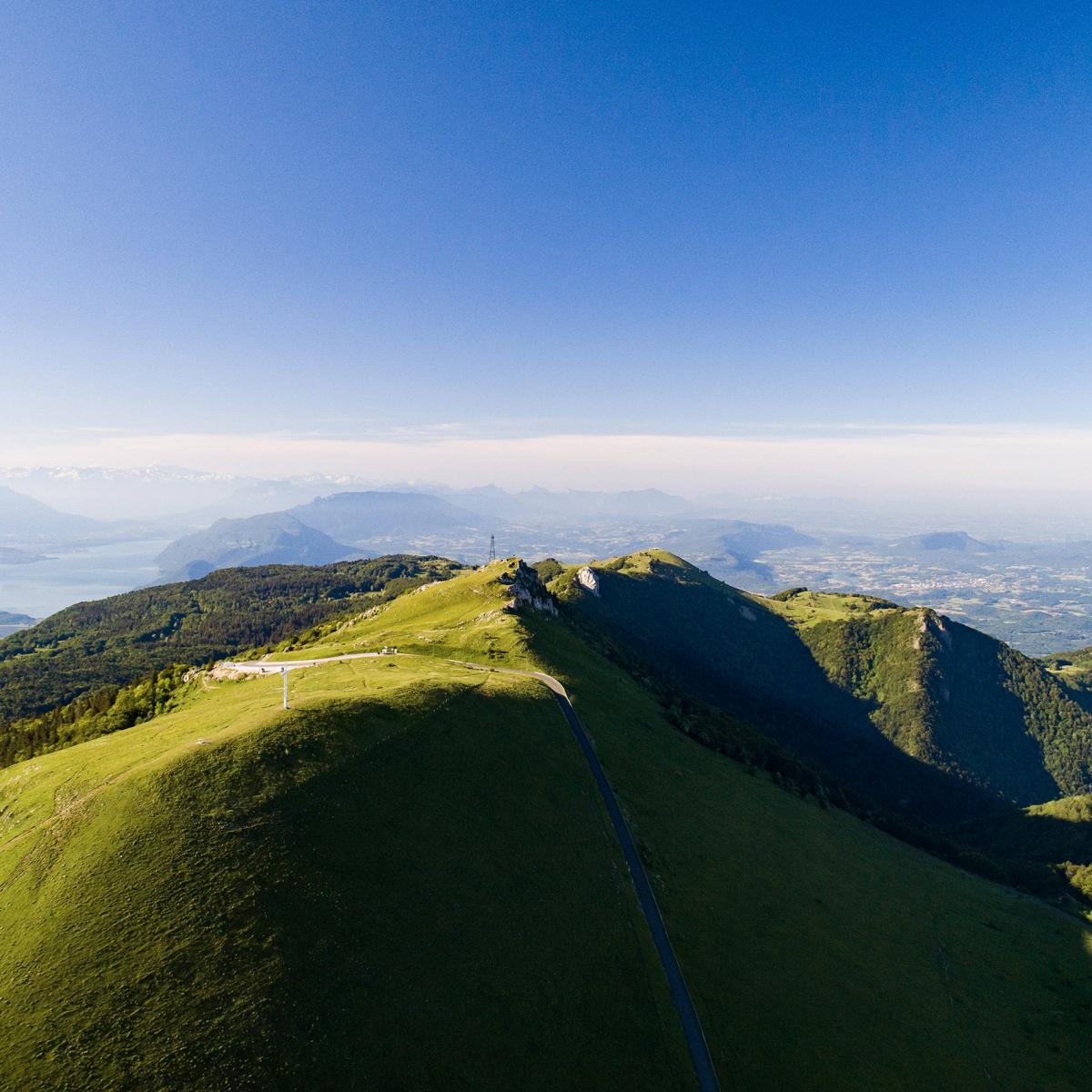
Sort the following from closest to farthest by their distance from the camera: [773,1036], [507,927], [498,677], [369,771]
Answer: [507,927] < [773,1036] < [369,771] < [498,677]

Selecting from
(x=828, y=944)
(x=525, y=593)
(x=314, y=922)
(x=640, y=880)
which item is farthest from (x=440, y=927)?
(x=525, y=593)

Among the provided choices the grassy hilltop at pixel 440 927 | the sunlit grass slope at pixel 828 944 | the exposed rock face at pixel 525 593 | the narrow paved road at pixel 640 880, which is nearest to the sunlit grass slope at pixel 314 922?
the grassy hilltop at pixel 440 927

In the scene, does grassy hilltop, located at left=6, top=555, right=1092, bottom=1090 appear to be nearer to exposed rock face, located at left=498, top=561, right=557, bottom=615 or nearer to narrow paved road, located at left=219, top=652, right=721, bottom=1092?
narrow paved road, located at left=219, top=652, right=721, bottom=1092

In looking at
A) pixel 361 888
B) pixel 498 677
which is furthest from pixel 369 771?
pixel 498 677

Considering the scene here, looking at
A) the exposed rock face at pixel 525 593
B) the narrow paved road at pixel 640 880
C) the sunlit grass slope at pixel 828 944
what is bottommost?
the sunlit grass slope at pixel 828 944

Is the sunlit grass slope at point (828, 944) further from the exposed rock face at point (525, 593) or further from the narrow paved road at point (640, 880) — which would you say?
the exposed rock face at point (525, 593)

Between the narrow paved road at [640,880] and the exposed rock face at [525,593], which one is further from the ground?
the exposed rock face at [525,593]

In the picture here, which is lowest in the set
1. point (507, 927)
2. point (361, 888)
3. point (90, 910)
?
point (507, 927)

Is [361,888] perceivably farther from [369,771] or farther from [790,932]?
[790,932]

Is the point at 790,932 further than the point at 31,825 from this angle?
Yes
